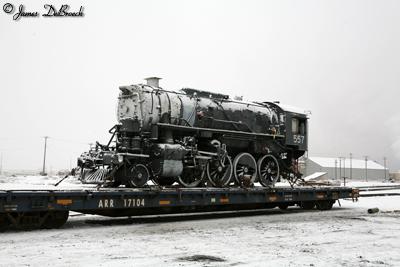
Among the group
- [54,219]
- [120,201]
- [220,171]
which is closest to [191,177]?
[220,171]

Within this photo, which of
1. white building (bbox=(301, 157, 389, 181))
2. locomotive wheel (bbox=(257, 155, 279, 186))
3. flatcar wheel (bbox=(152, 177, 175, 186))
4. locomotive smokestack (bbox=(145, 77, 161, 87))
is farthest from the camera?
white building (bbox=(301, 157, 389, 181))

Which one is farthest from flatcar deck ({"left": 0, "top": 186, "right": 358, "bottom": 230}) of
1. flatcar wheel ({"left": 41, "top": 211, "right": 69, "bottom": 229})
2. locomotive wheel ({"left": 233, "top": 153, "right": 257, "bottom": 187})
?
locomotive wheel ({"left": 233, "top": 153, "right": 257, "bottom": 187})

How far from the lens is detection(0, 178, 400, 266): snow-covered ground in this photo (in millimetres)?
8188

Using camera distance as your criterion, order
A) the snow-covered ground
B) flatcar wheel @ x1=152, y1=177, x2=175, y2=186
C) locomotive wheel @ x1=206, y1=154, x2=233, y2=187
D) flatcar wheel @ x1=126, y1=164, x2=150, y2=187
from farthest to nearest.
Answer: locomotive wheel @ x1=206, y1=154, x2=233, y2=187, flatcar wheel @ x1=152, y1=177, x2=175, y2=186, flatcar wheel @ x1=126, y1=164, x2=150, y2=187, the snow-covered ground

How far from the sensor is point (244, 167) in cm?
1781

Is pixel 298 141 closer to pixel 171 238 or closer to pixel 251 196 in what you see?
pixel 251 196

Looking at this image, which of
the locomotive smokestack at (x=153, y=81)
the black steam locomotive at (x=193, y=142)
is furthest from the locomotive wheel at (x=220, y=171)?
the locomotive smokestack at (x=153, y=81)

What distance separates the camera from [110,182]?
14266mm

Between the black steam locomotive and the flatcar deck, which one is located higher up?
the black steam locomotive

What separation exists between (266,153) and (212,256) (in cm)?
1063

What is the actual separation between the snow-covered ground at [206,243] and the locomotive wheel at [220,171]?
2.40m

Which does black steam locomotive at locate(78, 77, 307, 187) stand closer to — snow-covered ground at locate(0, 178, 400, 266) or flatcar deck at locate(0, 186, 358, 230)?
flatcar deck at locate(0, 186, 358, 230)

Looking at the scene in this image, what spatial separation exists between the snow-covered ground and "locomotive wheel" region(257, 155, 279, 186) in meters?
4.07

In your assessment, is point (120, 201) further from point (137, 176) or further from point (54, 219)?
point (137, 176)
